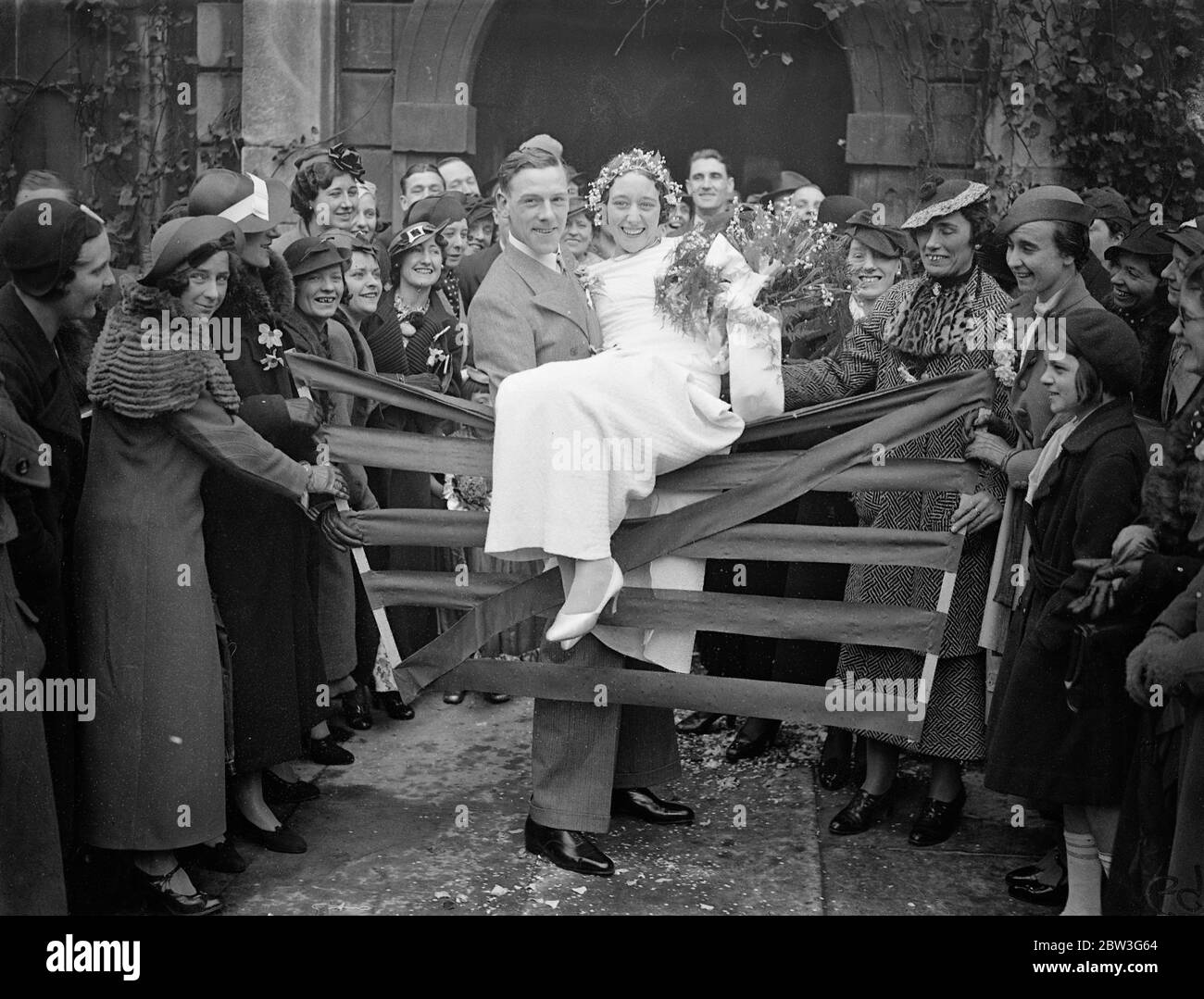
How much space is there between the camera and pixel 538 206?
14.8 feet

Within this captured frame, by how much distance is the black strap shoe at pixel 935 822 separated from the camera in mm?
4621

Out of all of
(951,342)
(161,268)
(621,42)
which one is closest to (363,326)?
(161,268)

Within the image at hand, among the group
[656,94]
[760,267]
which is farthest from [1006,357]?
[656,94]

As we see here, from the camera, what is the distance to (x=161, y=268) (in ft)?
12.9

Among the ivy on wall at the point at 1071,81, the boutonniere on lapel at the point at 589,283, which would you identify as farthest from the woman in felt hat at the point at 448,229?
the ivy on wall at the point at 1071,81

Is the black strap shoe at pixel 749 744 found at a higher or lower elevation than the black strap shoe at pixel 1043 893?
higher

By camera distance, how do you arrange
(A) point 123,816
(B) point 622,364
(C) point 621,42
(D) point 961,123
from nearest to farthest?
(A) point 123,816
(B) point 622,364
(D) point 961,123
(C) point 621,42

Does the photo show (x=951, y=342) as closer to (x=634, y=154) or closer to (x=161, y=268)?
(x=634, y=154)

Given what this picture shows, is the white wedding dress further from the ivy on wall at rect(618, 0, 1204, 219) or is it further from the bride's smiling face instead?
the ivy on wall at rect(618, 0, 1204, 219)

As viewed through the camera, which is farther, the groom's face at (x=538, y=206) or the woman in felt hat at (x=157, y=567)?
the groom's face at (x=538, y=206)

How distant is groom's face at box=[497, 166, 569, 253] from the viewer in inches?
177

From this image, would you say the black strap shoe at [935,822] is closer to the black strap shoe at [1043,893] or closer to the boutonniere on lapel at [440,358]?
the black strap shoe at [1043,893]

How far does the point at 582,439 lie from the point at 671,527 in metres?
0.46

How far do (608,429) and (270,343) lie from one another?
128 cm
